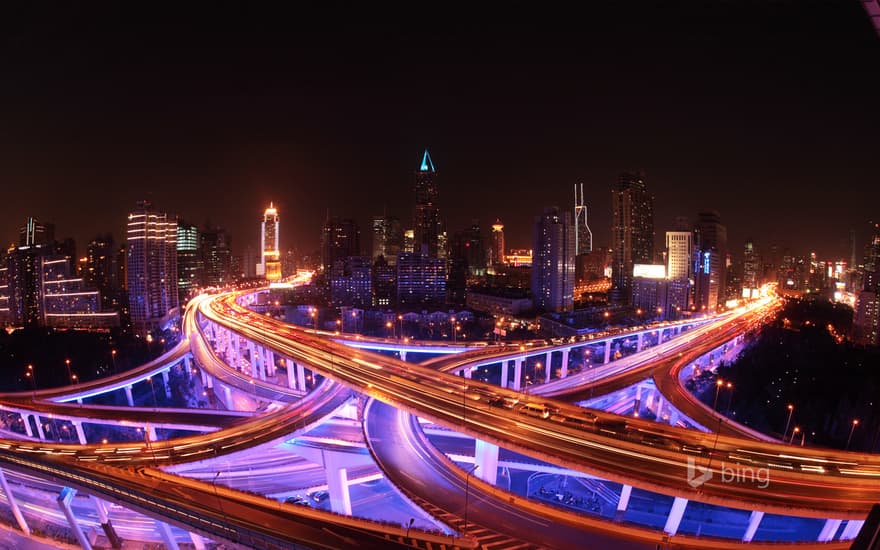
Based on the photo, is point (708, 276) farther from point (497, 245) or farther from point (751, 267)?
point (497, 245)

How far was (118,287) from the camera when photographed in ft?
189

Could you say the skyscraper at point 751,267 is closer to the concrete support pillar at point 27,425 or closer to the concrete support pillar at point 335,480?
the concrete support pillar at point 335,480

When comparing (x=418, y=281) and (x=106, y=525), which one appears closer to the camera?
(x=106, y=525)

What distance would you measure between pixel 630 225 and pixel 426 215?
111 ft

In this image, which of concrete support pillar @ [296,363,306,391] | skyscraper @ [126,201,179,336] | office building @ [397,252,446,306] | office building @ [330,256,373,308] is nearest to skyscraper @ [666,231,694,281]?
office building @ [397,252,446,306]

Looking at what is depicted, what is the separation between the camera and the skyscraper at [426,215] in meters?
81.6

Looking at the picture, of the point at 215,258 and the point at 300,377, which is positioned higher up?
the point at 215,258

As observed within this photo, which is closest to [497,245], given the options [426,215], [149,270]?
[426,215]

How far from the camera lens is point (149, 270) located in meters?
42.8

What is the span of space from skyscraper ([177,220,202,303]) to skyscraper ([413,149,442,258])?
112ft

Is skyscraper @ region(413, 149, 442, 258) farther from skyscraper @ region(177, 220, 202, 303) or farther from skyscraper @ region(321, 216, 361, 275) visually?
skyscraper @ region(177, 220, 202, 303)

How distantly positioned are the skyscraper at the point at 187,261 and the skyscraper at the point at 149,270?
10375 millimetres

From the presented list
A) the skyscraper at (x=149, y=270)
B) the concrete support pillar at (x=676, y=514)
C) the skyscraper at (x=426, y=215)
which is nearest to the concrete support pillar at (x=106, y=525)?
the concrete support pillar at (x=676, y=514)

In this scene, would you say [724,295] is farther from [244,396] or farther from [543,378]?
[244,396]
